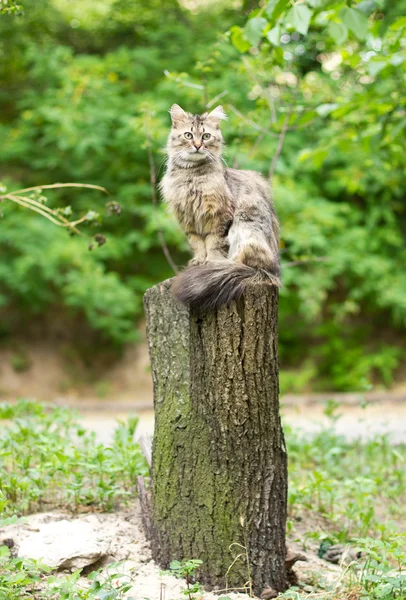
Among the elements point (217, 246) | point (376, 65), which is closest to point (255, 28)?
point (376, 65)

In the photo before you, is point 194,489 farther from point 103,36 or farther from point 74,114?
point 103,36

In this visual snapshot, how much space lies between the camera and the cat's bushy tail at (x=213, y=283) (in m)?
3.07

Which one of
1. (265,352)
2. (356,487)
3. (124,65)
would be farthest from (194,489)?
(124,65)

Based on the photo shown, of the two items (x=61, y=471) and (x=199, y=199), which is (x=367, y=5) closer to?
(x=199, y=199)

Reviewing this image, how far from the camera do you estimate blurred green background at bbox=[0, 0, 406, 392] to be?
9773 mm

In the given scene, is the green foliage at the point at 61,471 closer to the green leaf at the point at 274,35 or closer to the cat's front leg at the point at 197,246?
the cat's front leg at the point at 197,246

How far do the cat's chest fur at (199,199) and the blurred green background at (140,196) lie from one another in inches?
169

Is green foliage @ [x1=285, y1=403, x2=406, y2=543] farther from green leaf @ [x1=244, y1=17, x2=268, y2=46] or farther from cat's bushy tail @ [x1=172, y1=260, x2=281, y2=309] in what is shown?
green leaf @ [x1=244, y1=17, x2=268, y2=46]

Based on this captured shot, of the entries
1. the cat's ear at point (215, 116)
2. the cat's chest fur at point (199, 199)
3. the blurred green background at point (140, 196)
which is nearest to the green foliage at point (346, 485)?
the cat's chest fur at point (199, 199)

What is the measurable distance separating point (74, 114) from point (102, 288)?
8.93 feet

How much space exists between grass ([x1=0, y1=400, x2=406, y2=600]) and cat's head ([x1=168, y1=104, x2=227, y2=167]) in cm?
184

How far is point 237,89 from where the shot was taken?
30.3 ft

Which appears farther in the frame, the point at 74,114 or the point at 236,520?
the point at 74,114

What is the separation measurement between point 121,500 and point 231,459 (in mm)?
1134
